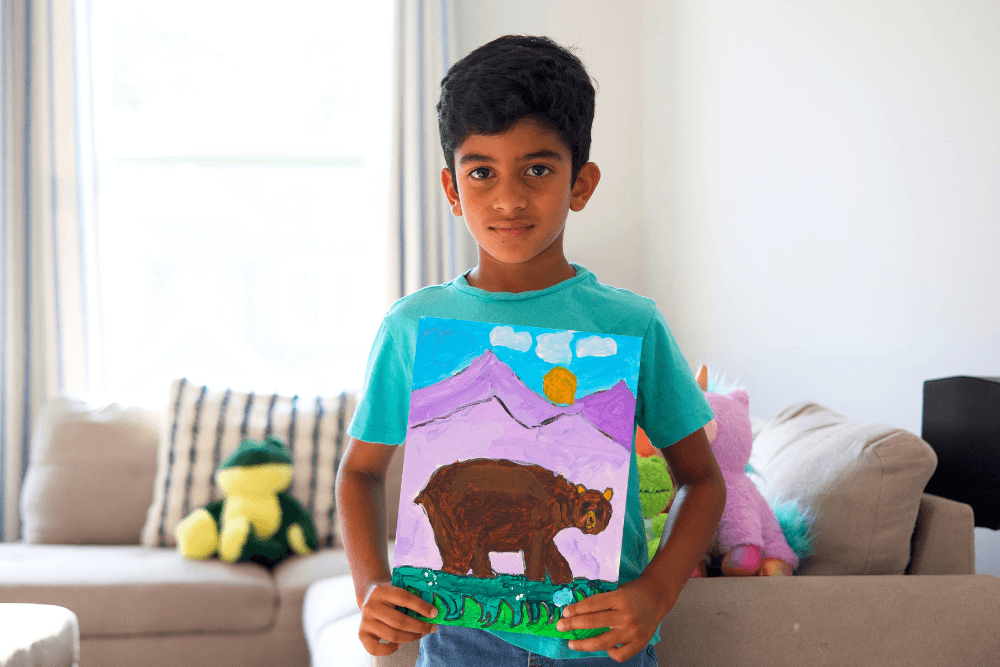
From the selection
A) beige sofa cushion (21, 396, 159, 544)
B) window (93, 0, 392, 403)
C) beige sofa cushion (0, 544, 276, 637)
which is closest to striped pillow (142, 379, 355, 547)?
beige sofa cushion (21, 396, 159, 544)

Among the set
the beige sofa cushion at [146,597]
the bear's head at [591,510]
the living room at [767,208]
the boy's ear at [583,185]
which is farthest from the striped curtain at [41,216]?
the bear's head at [591,510]

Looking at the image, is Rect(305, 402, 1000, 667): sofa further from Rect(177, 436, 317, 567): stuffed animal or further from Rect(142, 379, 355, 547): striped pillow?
Rect(142, 379, 355, 547): striped pillow

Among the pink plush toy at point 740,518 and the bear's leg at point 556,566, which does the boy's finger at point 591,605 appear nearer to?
the bear's leg at point 556,566

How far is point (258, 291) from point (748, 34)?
7.09ft

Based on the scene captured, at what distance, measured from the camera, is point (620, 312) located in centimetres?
74

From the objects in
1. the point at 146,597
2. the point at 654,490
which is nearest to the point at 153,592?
the point at 146,597

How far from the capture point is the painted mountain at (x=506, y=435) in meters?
0.66

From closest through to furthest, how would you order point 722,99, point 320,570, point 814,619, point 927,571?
point 814,619
point 927,571
point 320,570
point 722,99

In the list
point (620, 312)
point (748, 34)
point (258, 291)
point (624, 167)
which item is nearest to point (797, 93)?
point (748, 34)

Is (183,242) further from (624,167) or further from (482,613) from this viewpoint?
(482,613)

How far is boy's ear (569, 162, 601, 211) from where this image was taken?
779mm

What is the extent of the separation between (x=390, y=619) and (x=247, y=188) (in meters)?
3.03

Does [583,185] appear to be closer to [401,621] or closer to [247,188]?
[401,621]

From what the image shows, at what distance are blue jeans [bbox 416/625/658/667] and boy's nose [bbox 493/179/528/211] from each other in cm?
38
